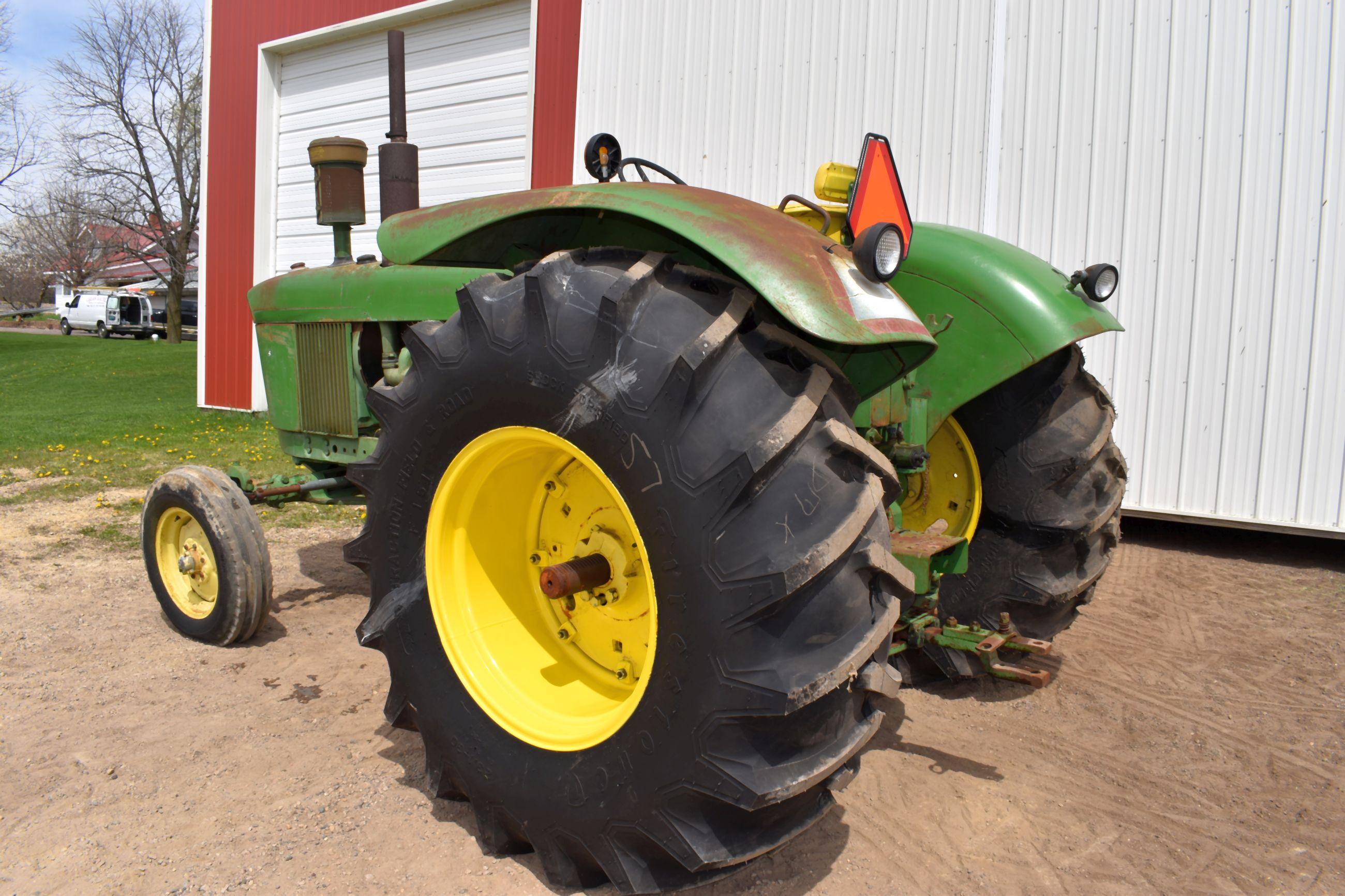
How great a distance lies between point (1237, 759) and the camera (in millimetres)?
2748

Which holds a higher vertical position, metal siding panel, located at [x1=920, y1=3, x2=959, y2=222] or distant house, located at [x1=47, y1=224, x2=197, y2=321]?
distant house, located at [x1=47, y1=224, x2=197, y2=321]

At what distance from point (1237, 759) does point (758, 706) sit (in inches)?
77.0

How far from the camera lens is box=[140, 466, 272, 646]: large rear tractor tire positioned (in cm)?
335

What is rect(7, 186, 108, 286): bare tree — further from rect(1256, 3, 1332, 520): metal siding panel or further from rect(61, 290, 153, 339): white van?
rect(1256, 3, 1332, 520): metal siding panel

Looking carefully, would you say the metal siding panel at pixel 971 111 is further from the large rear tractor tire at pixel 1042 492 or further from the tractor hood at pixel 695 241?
the tractor hood at pixel 695 241

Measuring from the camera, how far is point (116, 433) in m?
9.20

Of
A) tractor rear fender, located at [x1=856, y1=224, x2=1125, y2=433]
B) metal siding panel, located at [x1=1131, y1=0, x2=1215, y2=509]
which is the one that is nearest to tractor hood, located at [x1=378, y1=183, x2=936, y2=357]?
tractor rear fender, located at [x1=856, y1=224, x2=1125, y2=433]

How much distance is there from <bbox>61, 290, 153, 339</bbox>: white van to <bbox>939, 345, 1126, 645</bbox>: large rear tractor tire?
122 feet

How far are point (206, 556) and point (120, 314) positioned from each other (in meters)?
36.1

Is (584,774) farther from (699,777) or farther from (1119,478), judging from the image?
(1119,478)

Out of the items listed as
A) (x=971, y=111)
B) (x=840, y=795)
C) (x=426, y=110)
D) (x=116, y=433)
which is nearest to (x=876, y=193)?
(x=840, y=795)

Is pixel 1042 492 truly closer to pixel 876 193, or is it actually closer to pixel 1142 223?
pixel 876 193

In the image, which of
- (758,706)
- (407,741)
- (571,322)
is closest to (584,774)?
(758,706)

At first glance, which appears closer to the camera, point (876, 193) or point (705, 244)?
point (705, 244)
